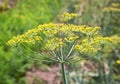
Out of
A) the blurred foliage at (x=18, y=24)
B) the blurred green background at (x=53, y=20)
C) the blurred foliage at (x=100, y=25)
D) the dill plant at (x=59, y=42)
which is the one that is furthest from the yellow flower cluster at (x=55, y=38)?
the blurred foliage at (x=100, y=25)

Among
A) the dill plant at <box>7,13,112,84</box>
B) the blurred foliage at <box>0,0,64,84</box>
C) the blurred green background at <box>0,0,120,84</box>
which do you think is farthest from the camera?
the blurred foliage at <box>0,0,64,84</box>

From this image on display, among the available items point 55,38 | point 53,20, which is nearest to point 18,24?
point 53,20

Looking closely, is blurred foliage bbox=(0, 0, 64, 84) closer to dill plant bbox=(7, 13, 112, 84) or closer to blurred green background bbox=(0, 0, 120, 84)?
blurred green background bbox=(0, 0, 120, 84)

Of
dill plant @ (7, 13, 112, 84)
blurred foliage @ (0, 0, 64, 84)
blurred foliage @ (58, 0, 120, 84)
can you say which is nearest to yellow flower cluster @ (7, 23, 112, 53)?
dill plant @ (7, 13, 112, 84)

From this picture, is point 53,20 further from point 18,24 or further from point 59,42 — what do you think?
point 59,42

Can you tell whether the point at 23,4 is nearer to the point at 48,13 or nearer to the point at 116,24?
the point at 48,13

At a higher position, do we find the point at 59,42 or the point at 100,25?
the point at 100,25

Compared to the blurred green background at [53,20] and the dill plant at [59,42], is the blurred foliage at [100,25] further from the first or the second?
the dill plant at [59,42]

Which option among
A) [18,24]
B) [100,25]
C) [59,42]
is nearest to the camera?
[59,42]
